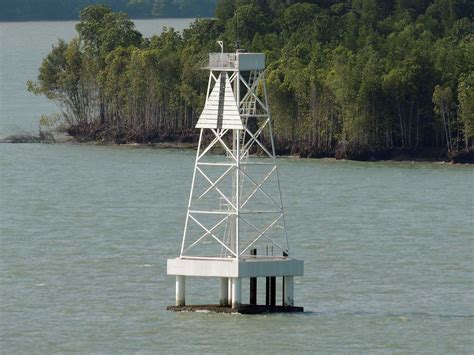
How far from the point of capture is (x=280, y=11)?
133m

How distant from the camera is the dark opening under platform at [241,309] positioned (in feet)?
170

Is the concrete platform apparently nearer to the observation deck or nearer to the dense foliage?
the observation deck

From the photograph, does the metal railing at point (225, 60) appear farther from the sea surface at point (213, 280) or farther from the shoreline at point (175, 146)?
the shoreline at point (175, 146)

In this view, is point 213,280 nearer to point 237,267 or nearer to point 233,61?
point 237,267

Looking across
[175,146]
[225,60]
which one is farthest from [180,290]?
[175,146]

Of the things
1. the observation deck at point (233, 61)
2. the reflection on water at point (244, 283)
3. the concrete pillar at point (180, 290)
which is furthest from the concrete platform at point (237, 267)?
the observation deck at point (233, 61)

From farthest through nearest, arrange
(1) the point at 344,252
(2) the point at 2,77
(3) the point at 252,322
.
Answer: (2) the point at 2,77 < (1) the point at 344,252 < (3) the point at 252,322

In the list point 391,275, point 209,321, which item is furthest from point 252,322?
point 391,275

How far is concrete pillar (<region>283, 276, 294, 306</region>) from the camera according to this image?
5253 cm

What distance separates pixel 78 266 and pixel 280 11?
73.7m

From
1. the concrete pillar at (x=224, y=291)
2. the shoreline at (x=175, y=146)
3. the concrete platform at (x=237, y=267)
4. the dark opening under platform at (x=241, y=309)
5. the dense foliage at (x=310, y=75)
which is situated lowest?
the dark opening under platform at (x=241, y=309)

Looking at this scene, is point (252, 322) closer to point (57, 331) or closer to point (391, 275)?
Answer: point (57, 331)

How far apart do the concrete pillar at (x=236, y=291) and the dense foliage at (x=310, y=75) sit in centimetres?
4551

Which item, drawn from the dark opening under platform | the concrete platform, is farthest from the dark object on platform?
the concrete platform
